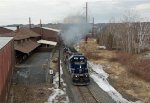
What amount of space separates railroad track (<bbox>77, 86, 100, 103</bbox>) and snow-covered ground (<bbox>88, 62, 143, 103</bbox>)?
5.97ft

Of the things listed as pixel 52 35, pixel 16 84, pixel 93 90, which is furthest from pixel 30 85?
pixel 52 35

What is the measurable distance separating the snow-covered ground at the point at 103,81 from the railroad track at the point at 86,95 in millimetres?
1819

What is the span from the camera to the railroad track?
27153mm

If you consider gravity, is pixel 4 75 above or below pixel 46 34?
above

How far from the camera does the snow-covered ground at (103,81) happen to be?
27.8 metres

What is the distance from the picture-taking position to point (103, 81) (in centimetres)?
3569

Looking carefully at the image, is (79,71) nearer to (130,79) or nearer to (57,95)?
(57,95)

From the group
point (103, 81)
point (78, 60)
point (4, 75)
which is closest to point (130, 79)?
point (103, 81)

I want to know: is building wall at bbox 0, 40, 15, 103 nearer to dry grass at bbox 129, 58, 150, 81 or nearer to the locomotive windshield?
the locomotive windshield

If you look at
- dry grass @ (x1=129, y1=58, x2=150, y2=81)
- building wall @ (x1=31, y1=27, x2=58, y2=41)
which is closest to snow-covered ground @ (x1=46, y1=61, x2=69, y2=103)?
dry grass @ (x1=129, y1=58, x2=150, y2=81)

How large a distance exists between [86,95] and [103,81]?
6.92 m

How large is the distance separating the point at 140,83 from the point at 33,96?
41.9 feet

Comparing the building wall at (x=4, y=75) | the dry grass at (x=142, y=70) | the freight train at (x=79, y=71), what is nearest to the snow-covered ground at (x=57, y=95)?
the freight train at (x=79, y=71)

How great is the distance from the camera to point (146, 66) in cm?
4356
